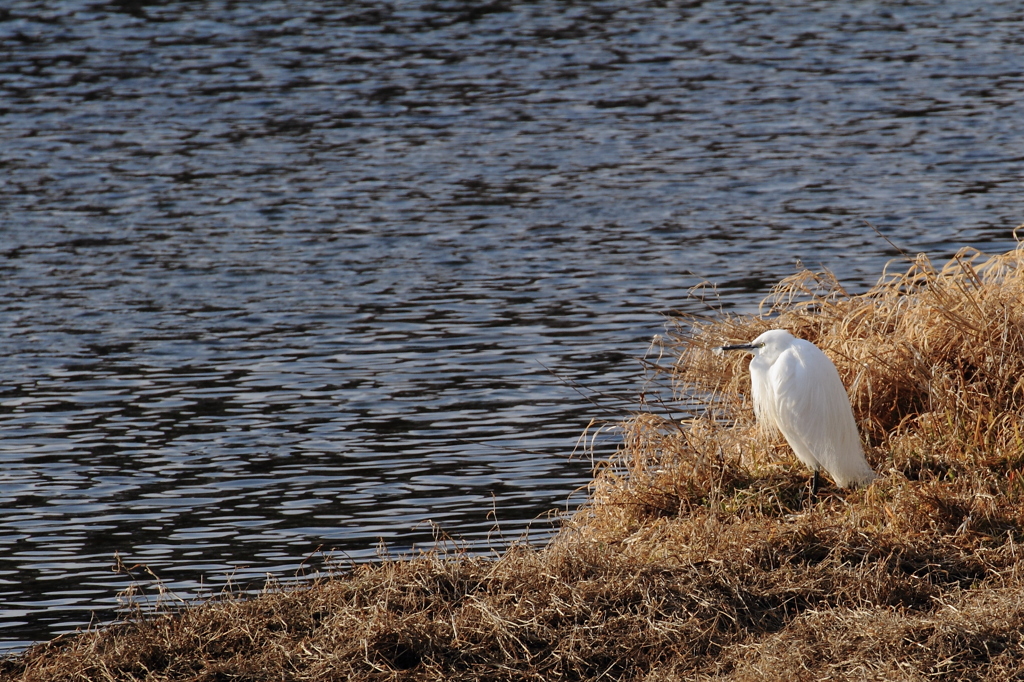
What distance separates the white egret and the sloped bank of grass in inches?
7.2

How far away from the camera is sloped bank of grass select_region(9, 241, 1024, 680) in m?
6.21

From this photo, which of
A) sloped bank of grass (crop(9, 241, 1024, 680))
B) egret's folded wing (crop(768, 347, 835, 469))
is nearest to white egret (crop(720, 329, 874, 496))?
egret's folded wing (crop(768, 347, 835, 469))

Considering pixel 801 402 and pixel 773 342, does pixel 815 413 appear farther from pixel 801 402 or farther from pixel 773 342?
pixel 773 342

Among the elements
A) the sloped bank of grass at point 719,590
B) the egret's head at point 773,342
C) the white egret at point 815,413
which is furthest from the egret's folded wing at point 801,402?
the sloped bank of grass at point 719,590

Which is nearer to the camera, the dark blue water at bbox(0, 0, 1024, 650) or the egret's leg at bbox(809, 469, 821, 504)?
the egret's leg at bbox(809, 469, 821, 504)

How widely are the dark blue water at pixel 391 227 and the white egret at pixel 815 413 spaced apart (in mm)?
1692

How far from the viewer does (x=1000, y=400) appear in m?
Answer: 8.23

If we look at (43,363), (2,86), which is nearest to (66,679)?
(43,363)

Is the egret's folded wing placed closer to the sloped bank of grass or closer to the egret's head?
the egret's head

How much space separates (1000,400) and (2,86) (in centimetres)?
2060

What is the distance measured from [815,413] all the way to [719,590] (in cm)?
145

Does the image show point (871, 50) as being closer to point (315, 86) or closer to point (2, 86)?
point (315, 86)

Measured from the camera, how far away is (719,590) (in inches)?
263

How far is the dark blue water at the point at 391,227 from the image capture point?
1002 cm
